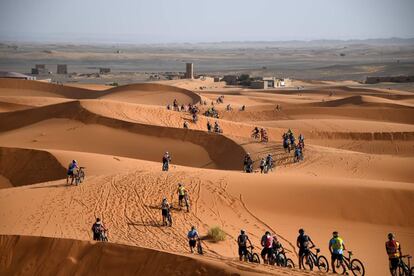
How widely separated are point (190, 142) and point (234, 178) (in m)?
13.6

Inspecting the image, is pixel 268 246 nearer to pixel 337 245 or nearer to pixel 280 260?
pixel 280 260

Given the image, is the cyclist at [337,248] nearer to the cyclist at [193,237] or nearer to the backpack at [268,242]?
the backpack at [268,242]

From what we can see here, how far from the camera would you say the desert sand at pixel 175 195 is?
46.3 ft

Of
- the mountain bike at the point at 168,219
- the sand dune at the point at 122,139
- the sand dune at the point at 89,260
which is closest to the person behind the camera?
the sand dune at the point at 89,260

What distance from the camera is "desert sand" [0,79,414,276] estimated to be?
14117 mm

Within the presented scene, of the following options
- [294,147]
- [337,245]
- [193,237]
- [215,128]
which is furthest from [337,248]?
[215,128]

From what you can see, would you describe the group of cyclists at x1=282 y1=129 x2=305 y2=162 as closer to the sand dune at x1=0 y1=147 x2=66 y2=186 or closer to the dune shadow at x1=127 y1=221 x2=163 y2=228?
the sand dune at x1=0 y1=147 x2=66 y2=186

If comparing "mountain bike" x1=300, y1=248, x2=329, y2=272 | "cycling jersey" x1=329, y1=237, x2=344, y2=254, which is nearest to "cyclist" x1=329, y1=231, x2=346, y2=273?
"cycling jersey" x1=329, y1=237, x2=344, y2=254

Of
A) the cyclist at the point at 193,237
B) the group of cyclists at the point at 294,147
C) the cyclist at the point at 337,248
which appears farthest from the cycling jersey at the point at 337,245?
the group of cyclists at the point at 294,147

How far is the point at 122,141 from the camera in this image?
36.5 m

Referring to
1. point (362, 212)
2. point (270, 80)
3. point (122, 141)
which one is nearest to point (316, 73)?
point (270, 80)

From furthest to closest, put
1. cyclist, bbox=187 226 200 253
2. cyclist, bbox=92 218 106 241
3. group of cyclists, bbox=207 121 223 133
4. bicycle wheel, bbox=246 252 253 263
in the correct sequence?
group of cyclists, bbox=207 121 223 133 < cyclist, bbox=92 218 106 241 < cyclist, bbox=187 226 200 253 < bicycle wheel, bbox=246 252 253 263

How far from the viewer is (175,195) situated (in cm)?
2027

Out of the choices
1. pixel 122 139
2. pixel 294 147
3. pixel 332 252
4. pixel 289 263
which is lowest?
pixel 122 139
